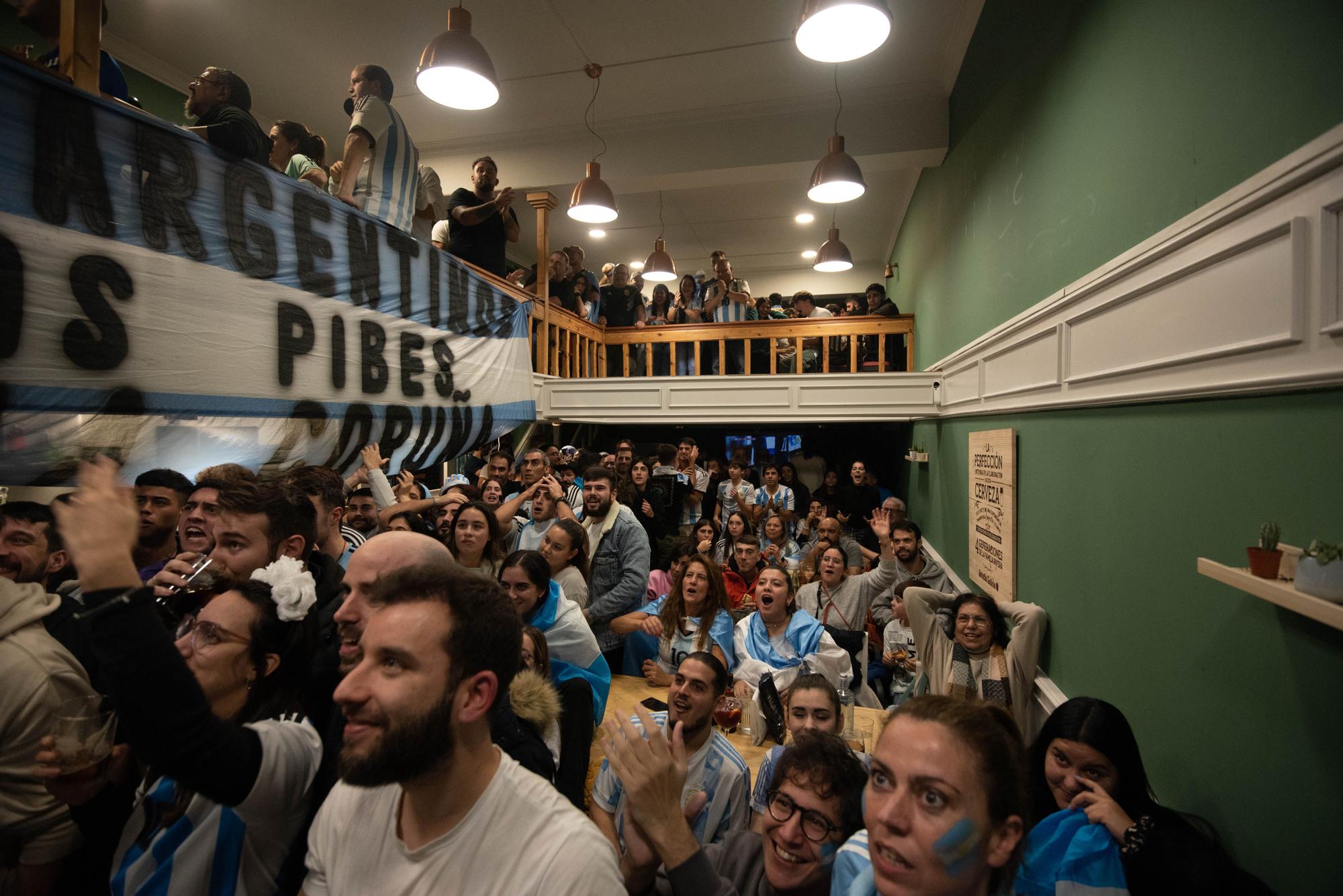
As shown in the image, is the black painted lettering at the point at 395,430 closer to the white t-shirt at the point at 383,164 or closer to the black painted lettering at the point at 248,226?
the black painted lettering at the point at 248,226

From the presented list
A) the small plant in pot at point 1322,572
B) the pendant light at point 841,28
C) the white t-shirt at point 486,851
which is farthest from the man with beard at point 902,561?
the white t-shirt at point 486,851

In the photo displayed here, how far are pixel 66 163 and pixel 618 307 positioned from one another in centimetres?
635

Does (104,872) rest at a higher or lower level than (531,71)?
lower

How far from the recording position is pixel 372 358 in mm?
3131

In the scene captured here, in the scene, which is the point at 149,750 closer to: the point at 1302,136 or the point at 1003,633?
the point at 1302,136

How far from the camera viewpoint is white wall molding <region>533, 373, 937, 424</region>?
217 inches

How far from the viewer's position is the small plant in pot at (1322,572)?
1060mm

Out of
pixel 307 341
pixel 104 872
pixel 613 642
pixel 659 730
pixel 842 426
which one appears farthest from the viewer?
pixel 842 426

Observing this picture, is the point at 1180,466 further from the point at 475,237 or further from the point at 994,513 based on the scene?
the point at 475,237

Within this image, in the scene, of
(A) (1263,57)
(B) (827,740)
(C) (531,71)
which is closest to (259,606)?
(B) (827,740)

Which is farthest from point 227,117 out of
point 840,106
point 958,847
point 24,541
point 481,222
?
point 840,106

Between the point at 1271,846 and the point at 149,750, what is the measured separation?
2.40 metres

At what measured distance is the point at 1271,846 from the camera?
1.36 meters

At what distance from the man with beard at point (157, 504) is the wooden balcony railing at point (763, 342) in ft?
15.2
